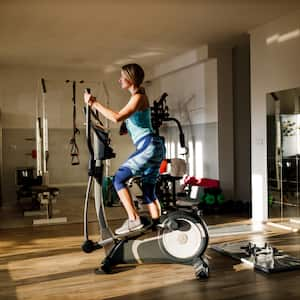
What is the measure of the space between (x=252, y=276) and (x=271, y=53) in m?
3.40

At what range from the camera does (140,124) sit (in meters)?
3.64

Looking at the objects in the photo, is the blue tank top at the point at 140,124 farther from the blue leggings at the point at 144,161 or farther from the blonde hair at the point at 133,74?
the blonde hair at the point at 133,74

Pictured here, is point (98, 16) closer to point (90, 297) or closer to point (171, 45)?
point (171, 45)

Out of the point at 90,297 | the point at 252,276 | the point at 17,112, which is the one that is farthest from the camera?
the point at 17,112

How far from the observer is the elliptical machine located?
368 cm

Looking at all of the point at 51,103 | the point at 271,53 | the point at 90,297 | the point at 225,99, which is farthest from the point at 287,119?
the point at 51,103

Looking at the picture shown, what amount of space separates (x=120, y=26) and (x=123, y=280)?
3.62m

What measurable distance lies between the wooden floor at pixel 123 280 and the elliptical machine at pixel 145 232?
0.11 metres

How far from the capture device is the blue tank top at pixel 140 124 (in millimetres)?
3629

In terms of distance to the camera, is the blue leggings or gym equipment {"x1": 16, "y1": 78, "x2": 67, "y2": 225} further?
gym equipment {"x1": 16, "y1": 78, "x2": 67, "y2": 225}

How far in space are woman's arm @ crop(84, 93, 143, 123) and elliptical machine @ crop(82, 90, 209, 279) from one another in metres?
0.08

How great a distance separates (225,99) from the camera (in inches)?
293

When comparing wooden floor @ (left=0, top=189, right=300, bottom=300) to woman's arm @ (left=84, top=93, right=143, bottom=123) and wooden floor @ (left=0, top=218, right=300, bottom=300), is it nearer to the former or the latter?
wooden floor @ (left=0, top=218, right=300, bottom=300)

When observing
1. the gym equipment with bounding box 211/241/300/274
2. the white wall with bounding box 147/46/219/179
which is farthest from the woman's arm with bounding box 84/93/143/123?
the white wall with bounding box 147/46/219/179
